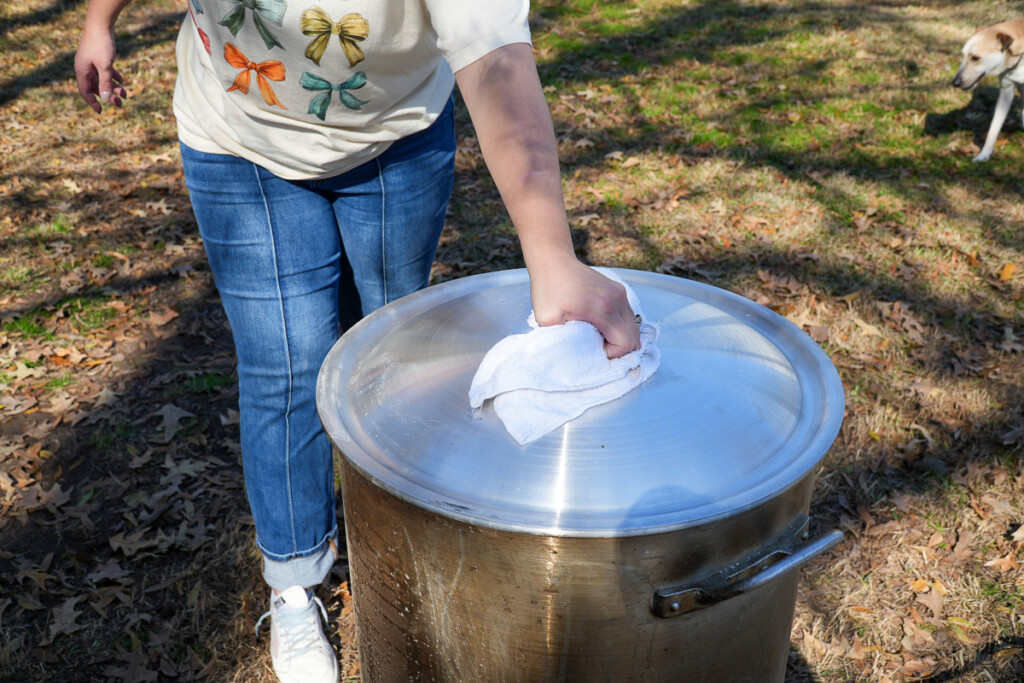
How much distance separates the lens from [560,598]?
1.40 metres

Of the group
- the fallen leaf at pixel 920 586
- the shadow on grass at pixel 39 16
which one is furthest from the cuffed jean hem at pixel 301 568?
the shadow on grass at pixel 39 16

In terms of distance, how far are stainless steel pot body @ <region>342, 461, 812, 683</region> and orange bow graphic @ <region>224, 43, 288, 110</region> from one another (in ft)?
2.92

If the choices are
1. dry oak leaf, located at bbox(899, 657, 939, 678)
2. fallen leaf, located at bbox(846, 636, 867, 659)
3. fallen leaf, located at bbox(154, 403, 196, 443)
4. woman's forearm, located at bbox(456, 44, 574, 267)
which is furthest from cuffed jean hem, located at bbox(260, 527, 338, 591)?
dry oak leaf, located at bbox(899, 657, 939, 678)

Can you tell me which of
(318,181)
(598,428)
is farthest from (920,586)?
(318,181)

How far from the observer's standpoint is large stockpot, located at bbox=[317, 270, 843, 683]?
4.46 ft

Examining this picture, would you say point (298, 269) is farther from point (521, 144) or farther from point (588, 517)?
point (588, 517)

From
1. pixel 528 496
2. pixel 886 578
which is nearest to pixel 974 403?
pixel 886 578

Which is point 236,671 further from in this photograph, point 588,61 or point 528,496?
point 588,61

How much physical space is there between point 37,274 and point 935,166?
6.40 metres

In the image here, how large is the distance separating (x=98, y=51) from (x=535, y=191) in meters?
1.57

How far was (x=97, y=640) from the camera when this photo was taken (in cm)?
282

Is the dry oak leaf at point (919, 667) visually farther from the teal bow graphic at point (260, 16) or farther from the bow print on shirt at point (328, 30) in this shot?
the teal bow graphic at point (260, 16)

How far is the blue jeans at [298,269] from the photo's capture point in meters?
2.03

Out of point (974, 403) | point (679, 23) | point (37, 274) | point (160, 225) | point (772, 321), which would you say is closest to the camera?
point (772, 321)
